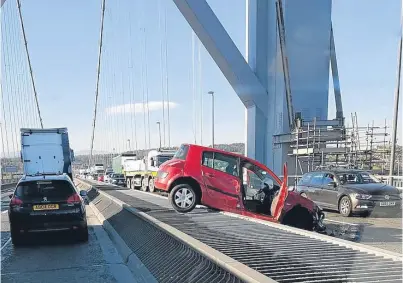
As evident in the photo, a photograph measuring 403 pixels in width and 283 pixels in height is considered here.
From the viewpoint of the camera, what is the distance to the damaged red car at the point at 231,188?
925 cm

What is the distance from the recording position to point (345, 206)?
42.5 feet

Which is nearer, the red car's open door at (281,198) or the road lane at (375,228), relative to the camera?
the road lane at (375,228)

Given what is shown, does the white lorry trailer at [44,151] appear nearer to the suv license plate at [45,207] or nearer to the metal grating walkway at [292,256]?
the suv license plate at [45,207]

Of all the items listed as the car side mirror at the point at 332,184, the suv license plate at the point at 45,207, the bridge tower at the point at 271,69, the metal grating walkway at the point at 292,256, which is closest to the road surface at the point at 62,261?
the suv license plate at the point at 45,207

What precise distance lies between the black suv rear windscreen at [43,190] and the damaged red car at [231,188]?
7.65ft

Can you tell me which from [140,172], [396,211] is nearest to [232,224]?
[396,211]

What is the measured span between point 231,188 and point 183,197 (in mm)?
1195

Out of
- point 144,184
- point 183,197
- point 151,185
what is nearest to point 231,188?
point 183,197

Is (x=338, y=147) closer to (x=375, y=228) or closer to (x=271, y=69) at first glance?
(x=271, y=69)

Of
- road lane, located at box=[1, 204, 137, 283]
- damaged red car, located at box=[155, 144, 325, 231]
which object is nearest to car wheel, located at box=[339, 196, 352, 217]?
damaged red car, located at box=[155, 144, 325, 231]

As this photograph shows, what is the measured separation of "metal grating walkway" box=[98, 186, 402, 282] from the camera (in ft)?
14.0

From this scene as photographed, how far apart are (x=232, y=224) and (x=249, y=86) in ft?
56.3

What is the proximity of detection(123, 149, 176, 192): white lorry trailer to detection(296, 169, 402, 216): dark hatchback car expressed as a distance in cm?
1410

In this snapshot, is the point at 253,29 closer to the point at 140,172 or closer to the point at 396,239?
the point at 140,172
